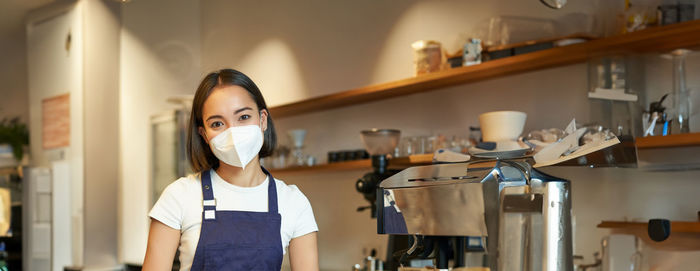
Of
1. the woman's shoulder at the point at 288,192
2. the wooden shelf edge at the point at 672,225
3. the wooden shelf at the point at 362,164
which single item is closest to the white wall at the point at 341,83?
the wooden shelf edge at the point at 672,225

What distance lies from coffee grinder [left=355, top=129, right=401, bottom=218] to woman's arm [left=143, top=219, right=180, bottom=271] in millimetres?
1544

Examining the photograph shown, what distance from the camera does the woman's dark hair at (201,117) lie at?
167 cm

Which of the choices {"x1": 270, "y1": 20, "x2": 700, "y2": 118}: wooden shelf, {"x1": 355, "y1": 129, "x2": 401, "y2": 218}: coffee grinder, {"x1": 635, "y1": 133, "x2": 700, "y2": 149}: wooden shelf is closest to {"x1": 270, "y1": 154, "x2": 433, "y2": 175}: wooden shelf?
{"x1": 355, "y1": 129, "x2": 401, "y2": 218}: coffee grinder

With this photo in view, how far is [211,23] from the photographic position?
16.8 feet

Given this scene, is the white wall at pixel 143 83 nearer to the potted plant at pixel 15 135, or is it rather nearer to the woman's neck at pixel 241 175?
the potted plant at pixel 15 135

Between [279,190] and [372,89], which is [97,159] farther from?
[279,190]

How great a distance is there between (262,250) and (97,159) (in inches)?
128

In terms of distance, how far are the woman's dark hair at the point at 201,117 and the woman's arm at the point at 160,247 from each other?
218 millimetres

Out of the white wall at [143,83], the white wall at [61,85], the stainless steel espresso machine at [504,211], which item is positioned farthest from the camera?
the white wall at [143,83]

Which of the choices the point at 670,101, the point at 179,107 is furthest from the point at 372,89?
the point at 179,107

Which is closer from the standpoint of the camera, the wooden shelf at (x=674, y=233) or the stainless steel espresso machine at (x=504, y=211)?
the stainless steel espresso machine at (x=504, y=211)

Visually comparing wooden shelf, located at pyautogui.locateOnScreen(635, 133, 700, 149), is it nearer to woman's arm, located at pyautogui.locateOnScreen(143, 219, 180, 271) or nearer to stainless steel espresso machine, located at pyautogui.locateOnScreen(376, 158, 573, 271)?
stainless steel espresso machine, located at pyautogui.locateOnScreen(376, 158, 573, 271)

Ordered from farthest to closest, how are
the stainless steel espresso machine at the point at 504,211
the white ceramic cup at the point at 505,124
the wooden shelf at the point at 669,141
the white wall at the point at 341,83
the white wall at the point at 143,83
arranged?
the white wall at the point at 143,83 → the white wall at the point at 341,83 → the white ceramic cup at the point at 505,124 → the wooden shelf at the point at 669,141 → the stainless steel espresso machine at the point at 504,211

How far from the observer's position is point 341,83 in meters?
3.95
